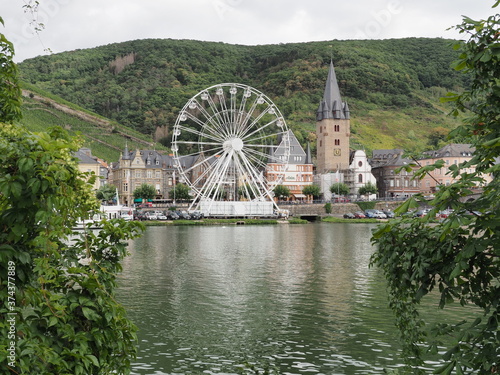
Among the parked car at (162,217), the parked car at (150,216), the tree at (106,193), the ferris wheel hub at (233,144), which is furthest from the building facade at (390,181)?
the ferris wheel hub at (233,144)

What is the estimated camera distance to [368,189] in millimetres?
140500

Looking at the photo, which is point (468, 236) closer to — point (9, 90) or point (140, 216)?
point (9, 90)

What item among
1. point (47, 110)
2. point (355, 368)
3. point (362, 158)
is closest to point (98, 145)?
point (47, 110)

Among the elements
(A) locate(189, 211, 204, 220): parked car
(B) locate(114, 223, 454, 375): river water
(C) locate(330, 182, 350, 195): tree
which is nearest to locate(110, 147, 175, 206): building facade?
(A) locate(189, 211, 204, 220): parked car

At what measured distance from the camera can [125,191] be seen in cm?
13875

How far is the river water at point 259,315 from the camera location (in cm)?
1650

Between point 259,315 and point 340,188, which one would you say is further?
point 340,188

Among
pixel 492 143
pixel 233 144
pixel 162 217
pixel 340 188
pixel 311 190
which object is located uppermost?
pixel 233 144

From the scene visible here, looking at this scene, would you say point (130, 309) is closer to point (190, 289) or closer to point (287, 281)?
point (190, 289)

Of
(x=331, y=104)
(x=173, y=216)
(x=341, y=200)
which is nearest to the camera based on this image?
(x=173, y=216)

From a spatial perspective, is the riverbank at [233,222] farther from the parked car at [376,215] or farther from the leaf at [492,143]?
the leaf at [492,143]

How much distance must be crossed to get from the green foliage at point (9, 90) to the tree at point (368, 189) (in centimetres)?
13529

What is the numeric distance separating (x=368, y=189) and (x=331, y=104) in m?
28.6

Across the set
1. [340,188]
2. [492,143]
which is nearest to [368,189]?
[340,188]
